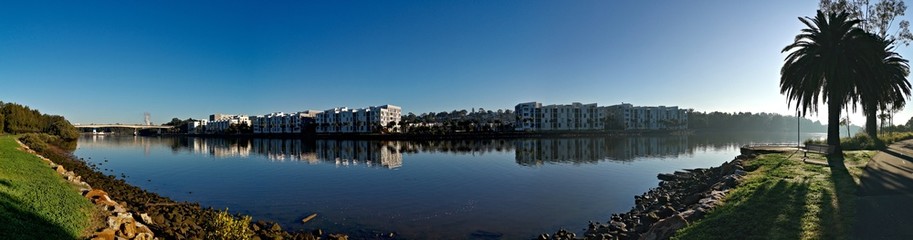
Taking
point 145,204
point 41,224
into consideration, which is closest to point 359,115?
point 145,204

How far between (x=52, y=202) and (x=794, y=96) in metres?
35.8

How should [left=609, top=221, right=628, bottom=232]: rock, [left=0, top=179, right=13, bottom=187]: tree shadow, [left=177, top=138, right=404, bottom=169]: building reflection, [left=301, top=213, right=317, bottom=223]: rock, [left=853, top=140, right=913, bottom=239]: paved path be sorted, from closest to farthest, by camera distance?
[left=853, top=140, right=913, bottom=239]: paved path < [left=0, top=179, right=13, bottom=187]: tree shadow < [left=609, top=221, right=628, bottom=232]: rock < [left=301, top=213, right=317, bottom=223]: rock < [left=177, top=138, right=404, bottom=169]: building reflection

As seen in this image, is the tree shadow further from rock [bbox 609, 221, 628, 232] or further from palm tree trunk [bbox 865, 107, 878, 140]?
palm tree trunk [bbox 865, 107, 878, 140]

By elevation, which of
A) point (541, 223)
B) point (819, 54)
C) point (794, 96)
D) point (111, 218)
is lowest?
point (541, 223)

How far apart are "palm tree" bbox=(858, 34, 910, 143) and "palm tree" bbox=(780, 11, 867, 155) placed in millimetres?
628

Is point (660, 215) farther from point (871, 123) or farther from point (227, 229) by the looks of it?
point (871, 123)

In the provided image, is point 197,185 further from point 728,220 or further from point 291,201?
point 728,220

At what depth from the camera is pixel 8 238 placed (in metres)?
8.37

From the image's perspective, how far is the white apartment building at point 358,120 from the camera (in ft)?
499

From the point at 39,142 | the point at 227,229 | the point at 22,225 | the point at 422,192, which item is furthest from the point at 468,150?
the point at 39,142

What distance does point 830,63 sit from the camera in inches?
863

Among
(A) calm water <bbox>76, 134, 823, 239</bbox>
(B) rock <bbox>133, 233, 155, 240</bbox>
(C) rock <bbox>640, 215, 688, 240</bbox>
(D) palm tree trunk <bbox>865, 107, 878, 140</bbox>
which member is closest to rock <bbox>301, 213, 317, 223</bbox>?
(A) calm water <bbox>76, 134, 823, 239</bbox>

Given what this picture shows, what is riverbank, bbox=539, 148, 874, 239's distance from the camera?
9.29m

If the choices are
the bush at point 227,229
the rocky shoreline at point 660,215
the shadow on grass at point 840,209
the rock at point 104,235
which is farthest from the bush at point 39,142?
the shadow on grass at point 840,209
